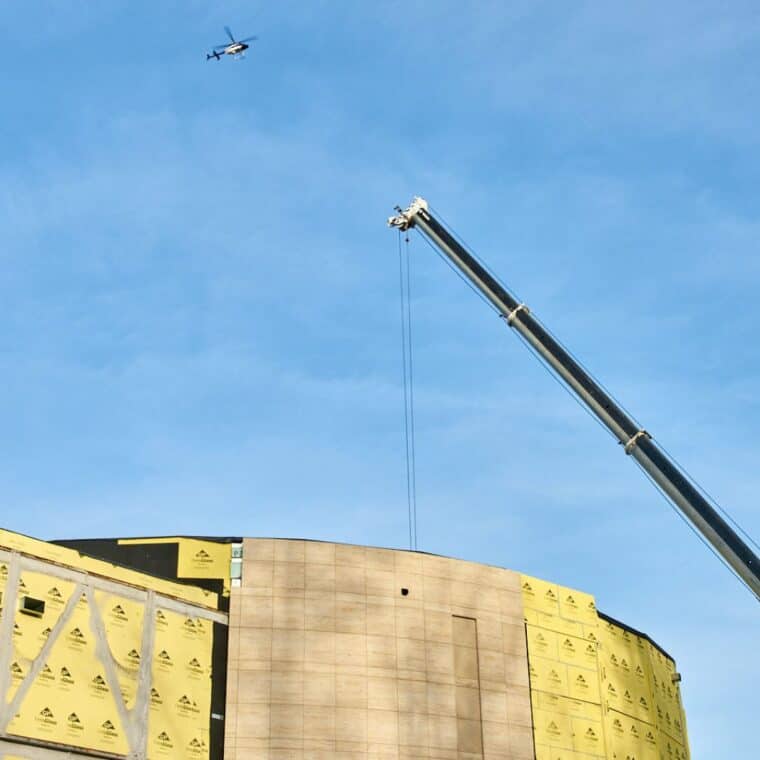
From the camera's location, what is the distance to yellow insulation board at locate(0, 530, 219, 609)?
162ft

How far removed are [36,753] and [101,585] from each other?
7139 mm

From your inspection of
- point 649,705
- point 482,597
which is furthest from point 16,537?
point 649,705

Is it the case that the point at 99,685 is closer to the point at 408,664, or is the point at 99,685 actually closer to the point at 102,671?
the point at 102,671

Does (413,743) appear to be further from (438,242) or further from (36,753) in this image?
(438,242)

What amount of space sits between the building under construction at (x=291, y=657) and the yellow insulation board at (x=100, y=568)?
63 millimetres

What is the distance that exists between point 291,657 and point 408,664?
17.5ft

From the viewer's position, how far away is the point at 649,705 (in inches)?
2662

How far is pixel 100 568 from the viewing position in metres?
52.0

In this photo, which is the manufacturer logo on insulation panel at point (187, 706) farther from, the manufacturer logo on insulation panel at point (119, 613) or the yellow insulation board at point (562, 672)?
the yellow insulation board at point (562, 672)

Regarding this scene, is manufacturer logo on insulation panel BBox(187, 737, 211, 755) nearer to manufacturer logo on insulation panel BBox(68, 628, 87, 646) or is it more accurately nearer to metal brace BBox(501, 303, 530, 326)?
manufacturer logo on insulation panel BBox(68, 628, 87, 646)

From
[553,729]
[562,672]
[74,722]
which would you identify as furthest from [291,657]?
[562,672]

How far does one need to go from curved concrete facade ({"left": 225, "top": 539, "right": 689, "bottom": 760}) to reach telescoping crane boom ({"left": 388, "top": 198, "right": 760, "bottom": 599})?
39.2 ft

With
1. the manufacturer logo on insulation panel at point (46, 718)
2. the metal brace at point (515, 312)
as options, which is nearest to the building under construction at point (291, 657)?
the manufacturer logo on insulation panel at point (46, 718)

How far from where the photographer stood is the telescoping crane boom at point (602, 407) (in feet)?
156
